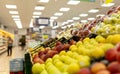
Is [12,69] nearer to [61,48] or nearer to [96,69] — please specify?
[61,48]

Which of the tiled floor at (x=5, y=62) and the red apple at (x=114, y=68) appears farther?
the tiled floor at (x=5, y=62)

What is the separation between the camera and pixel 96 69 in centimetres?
104

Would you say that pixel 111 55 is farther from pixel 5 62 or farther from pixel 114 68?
pixel 5 62

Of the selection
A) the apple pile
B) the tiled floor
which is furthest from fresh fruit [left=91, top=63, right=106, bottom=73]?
the tiled floor

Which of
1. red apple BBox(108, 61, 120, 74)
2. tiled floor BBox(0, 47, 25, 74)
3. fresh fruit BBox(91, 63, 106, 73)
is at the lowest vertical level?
tiled floor BBox(0, 47, 25, 74)

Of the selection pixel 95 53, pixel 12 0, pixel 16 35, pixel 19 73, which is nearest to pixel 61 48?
pixel 19 73

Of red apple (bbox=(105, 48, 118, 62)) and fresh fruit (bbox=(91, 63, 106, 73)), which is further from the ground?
red apple (bbox=(105, 48, 118, 62))

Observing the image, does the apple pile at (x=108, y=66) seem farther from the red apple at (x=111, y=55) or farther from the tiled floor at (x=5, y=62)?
the tiled floor at (x=5, y=62)

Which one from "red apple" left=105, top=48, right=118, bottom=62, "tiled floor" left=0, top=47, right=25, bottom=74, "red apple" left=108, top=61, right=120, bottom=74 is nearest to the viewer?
"red apple" left=108, top=61, right=120, bottom=74

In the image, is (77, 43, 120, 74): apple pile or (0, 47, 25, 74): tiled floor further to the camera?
(0, 47, 25, 74): tiled floor

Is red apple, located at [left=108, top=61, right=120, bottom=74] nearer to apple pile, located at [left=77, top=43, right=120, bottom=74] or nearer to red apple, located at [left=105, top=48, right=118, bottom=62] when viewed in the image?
apple pile, located at [left=77, top=43, right=120, bottom=74]

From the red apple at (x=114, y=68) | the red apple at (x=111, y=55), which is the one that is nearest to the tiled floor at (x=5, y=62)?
the red apple at (x=111, y=55)

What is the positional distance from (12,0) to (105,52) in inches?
465

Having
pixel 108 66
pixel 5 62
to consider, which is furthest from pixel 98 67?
pixel 5 62
